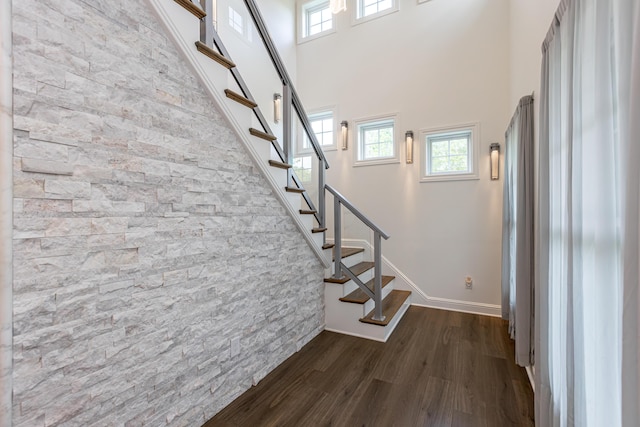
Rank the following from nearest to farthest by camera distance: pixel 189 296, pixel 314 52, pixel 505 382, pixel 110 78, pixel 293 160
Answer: pixel 110 78, pixel 189 296, pixel 505 382, pixel 293 160, pixel 314 52

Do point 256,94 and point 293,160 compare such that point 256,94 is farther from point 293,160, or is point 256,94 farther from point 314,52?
point 314,52

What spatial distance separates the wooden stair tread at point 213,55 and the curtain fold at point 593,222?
184 centimetres

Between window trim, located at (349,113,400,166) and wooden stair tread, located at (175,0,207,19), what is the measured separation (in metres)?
2.98

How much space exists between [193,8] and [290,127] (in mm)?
1219

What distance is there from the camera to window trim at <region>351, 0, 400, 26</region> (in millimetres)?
4207

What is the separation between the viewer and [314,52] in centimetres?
484

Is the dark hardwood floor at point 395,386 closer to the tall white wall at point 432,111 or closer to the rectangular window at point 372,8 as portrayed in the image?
the tall white wall at point 432,111

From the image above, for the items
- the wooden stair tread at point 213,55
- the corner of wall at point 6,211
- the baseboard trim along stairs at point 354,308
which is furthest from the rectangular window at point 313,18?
the corner of wall at point 6,211

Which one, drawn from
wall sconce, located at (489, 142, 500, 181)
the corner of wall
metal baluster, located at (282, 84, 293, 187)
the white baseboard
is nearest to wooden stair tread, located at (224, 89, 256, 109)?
metal baluster, located at (282, 84, 293, 187)

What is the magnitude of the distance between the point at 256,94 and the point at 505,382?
11.3 feet

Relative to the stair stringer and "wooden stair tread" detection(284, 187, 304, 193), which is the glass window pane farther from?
the stair stringer

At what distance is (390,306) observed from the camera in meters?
3.46

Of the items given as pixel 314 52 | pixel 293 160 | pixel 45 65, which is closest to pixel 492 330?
pixel 293 160

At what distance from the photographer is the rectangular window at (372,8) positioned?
425 centimetres
